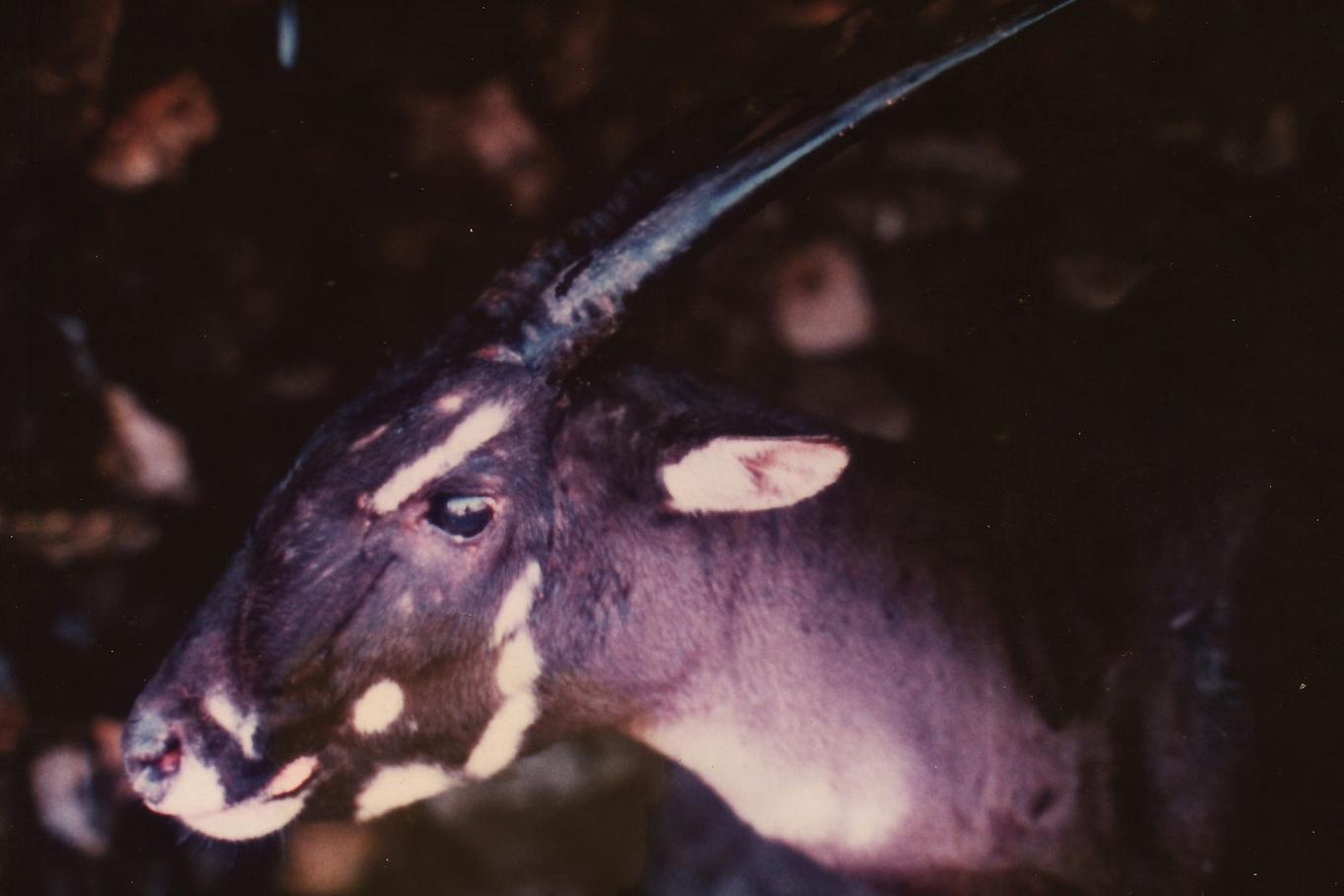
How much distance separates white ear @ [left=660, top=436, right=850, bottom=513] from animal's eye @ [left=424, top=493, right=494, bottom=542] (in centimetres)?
38

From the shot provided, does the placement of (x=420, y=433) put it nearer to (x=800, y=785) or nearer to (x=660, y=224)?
(x=660, y=224)

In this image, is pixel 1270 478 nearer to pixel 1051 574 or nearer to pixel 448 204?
pixel 1051 574

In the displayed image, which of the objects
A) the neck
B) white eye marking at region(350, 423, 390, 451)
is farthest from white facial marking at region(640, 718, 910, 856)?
white eye marking at region(350, 423, 390, 451)

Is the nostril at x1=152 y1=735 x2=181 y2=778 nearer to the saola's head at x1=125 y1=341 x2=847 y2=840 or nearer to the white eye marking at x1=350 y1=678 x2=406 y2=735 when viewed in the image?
the saola's head at x1=125 y1=341 x2=847 y2=840

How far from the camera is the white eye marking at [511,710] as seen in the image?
2229mm

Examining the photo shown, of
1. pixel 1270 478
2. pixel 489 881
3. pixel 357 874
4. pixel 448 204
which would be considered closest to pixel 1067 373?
pixel 1270 478

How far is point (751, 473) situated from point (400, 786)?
1.17 m

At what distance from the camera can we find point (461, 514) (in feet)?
6.74

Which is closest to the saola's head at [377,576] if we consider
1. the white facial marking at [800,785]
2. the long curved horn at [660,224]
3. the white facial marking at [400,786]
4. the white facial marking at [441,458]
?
the white facial marking at [441,458]

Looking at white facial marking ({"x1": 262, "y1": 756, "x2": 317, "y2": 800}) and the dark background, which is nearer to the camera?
white facial marking ({"x1": 262, "y1": 756, "x2": 317, "y2": 800})

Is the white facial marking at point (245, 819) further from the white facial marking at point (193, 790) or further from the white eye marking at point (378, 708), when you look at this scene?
the white eye marking at point (378, 708)

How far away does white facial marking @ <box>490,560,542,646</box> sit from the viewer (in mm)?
2156

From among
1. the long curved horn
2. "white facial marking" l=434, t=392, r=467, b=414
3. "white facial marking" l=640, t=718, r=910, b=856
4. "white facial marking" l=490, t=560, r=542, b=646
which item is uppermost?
the long curved horn

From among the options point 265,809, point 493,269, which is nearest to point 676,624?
point 265,809
